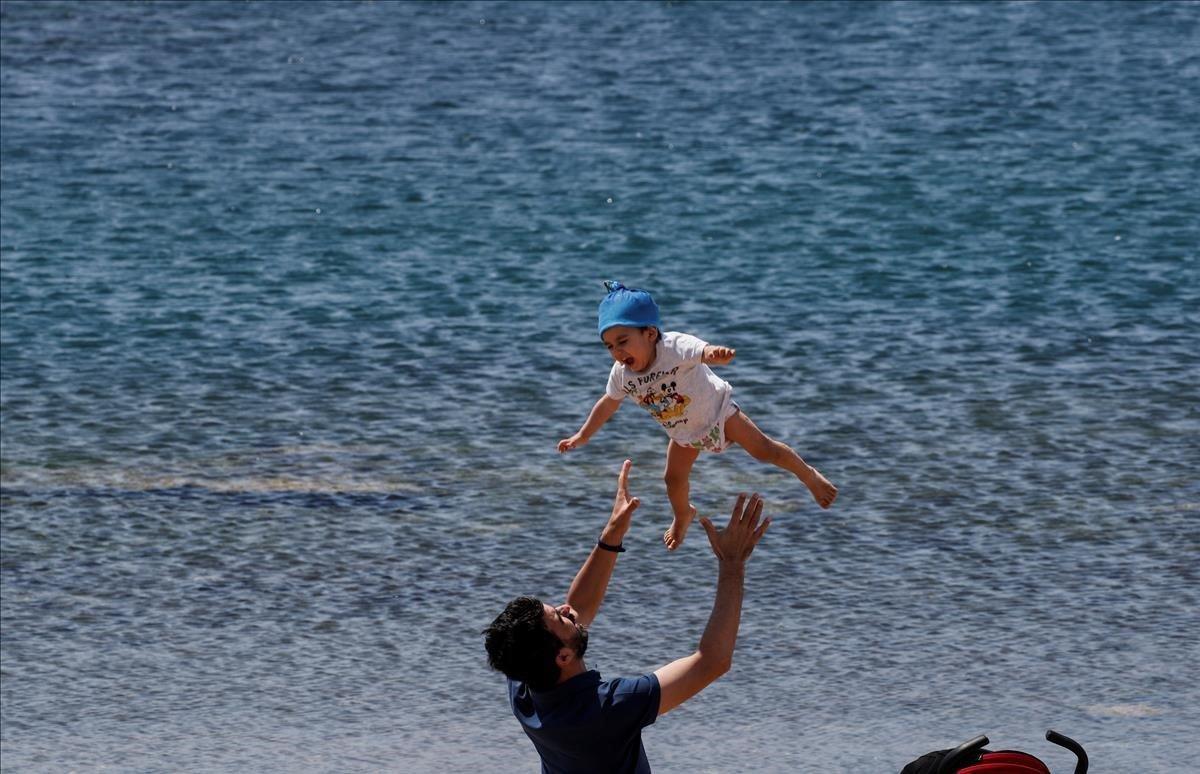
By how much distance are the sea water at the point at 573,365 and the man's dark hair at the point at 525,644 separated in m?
3.21

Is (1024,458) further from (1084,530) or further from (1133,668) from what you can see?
(1133,668)

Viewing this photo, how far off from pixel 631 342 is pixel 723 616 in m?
1.51

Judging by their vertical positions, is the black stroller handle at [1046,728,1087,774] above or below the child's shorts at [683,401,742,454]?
below

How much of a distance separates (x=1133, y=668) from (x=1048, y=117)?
44.3 feet

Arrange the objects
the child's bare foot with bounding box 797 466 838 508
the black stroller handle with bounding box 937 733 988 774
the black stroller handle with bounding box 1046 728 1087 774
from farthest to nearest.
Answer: the child's bare foot with bounding box 797 466 838 508, the black stroller handle with bounding box 1046 728 1087 774, the black stroller handle with bounding box 937 733 988 774

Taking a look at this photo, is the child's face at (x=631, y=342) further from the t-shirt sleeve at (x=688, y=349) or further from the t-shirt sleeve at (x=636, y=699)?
the t-shirt sleeve at (x=636, y=699)

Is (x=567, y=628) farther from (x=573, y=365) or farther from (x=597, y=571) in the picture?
(x=573, y=365)

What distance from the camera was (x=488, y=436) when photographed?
531 inches

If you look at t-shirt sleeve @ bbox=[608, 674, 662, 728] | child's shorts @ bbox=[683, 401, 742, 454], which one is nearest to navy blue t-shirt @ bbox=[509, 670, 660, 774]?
t-shirt sleeve @ bbox=[608, 674, 662, 728]

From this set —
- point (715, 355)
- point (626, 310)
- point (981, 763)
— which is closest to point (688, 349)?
point (715, 355)

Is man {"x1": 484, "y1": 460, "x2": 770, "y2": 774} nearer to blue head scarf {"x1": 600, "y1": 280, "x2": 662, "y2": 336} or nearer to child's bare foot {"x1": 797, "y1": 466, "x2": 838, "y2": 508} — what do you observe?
blue head scarf {"x1": 600, "y1": 280, "x2": 662, "y2": 336}

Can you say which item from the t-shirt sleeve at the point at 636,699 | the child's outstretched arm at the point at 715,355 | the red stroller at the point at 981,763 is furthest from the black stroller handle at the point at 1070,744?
the child's outstretched arm at the point at 715,355

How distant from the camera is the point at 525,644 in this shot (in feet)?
18.3

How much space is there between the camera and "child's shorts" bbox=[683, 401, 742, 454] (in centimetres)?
721
